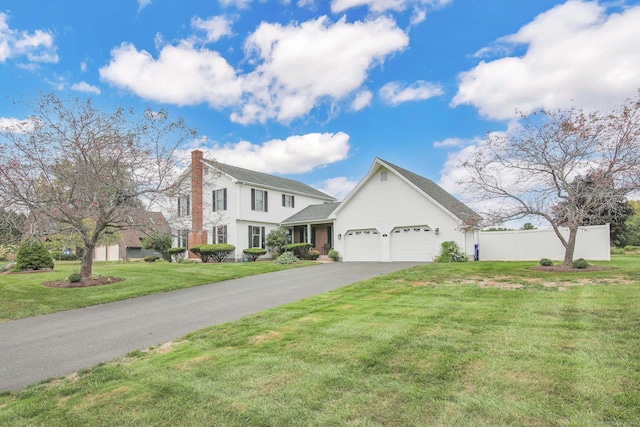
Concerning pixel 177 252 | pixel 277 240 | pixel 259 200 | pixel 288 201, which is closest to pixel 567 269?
pixel 277 240

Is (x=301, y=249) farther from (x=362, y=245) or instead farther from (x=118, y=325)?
(x=118, y=325)

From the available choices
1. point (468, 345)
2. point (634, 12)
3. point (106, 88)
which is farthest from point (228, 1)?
point (468, 345)

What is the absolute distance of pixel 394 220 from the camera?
23.2 m

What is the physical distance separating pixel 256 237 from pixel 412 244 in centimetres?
1211

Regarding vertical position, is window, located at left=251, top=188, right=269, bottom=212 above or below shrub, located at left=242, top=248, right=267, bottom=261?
above

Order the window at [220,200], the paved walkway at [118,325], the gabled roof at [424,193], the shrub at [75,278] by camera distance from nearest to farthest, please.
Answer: the paved walkway at [118,325] < the shrub at [75,278] < the gabled roof at [424,193] < the window at [220,200]

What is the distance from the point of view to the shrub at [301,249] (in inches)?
1051

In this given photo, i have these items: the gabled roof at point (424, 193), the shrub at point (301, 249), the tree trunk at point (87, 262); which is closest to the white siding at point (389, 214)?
the gabled roof at point (424, 193)

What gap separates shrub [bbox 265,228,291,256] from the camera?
1080 inches

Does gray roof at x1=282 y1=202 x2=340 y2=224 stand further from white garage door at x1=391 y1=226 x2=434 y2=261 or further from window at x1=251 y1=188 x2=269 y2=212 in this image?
white garage door at x1=391 y1=226 x2=434 y2=261

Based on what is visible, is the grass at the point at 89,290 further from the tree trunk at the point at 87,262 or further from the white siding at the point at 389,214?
the white siding at the point at 389,214

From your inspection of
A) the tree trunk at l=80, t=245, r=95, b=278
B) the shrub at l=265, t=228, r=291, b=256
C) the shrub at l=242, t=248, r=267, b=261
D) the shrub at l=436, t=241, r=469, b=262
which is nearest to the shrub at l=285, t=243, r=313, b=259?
the shrub at l=265, t=228, r=291, b=256

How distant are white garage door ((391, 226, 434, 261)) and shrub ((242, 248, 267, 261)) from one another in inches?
378

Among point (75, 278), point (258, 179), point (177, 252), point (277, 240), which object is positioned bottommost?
point (75, 278)
